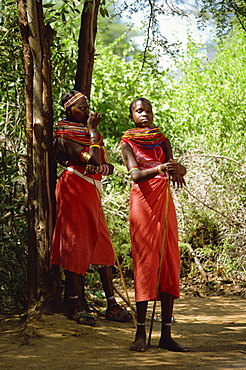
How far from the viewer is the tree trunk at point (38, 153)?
4.64 meters

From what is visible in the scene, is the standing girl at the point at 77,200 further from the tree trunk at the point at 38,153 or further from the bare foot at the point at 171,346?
the bare foot at the point at 171,346

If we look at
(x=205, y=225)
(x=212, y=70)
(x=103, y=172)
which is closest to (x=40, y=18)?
(x=103, y=172)

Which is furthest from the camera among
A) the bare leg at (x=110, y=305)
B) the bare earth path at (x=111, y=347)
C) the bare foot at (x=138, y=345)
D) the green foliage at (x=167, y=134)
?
the green foliage at (x=167, y=134)

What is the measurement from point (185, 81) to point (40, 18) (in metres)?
6.76

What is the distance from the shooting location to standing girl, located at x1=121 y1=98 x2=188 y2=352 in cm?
396

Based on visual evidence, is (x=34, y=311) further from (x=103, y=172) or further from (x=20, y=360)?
(x=103, y=172)

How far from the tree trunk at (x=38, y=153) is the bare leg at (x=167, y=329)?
1.13m

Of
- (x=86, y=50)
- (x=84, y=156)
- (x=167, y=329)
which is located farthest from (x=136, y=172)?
(x=86, y=50)

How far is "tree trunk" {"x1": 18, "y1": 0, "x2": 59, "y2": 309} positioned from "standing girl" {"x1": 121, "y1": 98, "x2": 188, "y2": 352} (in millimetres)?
916

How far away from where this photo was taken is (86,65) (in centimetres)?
509

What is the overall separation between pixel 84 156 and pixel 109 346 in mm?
1556

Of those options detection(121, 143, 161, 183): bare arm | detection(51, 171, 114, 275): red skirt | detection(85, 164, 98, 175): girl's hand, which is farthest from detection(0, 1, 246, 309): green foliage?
detection(121, 143, 161, 183): bare arm

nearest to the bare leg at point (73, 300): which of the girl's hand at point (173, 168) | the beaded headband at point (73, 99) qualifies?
the girl's hand at point (173, 168)

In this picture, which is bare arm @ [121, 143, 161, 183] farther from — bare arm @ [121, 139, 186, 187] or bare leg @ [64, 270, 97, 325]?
bare leg @ [64, 270, 97, 325]
